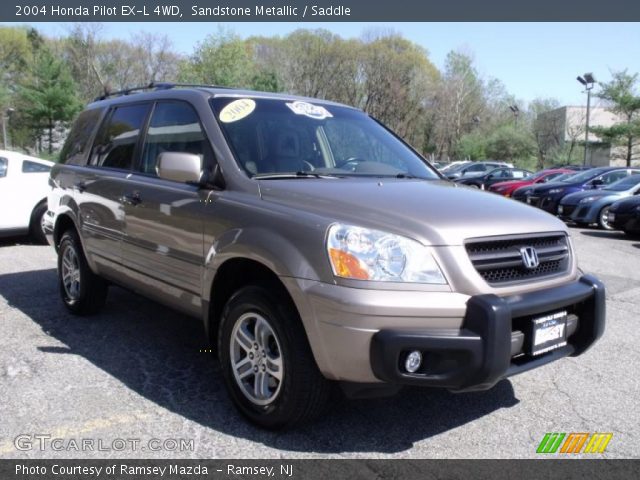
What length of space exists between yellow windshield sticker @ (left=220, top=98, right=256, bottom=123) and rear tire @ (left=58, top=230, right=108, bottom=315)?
2.14m

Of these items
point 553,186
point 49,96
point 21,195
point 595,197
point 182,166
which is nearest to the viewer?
point 182,166

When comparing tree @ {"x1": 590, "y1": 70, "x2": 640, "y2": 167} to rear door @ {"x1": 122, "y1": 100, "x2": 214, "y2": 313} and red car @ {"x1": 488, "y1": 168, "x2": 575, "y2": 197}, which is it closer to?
red car @ {"x1": 488, "y1": 168, "x2": 575, "y2": 197}

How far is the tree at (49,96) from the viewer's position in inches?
1331

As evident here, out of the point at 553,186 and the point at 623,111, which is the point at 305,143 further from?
the point at 623,111

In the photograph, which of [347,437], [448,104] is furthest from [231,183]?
[448,104]

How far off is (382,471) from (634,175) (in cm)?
1425

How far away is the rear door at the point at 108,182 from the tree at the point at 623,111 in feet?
118

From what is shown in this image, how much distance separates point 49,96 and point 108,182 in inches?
1315

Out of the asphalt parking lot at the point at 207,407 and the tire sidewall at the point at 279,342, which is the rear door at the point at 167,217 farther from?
the asphalt parking lot at the point at 207,407

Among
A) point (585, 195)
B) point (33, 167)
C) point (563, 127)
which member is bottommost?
point (585, 195)

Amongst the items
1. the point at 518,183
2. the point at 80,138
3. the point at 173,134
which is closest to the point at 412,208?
the point at 173,134

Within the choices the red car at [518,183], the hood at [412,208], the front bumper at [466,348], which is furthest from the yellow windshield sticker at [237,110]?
the red car at [518,183]

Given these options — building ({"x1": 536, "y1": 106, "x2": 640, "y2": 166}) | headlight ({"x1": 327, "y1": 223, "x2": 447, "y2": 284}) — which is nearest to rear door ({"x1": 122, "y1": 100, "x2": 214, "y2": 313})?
headlight ({"x1": 327, "y1": 223, "x2": 447, "y2": 284})

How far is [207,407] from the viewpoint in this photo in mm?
3471
